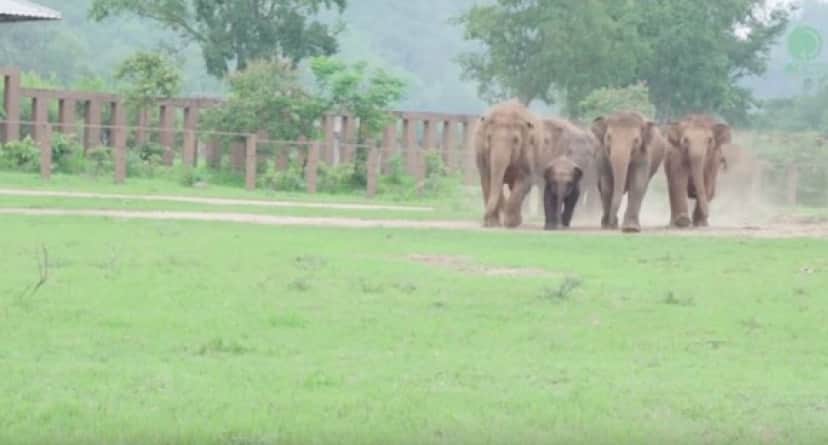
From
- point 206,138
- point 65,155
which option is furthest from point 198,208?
point 206,138

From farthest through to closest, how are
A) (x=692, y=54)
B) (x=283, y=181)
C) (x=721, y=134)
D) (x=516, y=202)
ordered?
(x=692, y=54) < (x=283, y=181) < (x=721, y=134) < (x=516, y=202)

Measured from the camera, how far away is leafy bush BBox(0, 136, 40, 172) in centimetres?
4425

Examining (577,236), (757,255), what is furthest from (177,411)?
(577,236)

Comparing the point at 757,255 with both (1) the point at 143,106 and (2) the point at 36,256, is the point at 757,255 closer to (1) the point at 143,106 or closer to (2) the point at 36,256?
(2) the point at 36,256

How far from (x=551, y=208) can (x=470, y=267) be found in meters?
9.97

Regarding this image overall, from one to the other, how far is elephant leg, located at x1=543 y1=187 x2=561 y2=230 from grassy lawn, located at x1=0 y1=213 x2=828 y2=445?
7.59 metres

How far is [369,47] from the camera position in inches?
5679

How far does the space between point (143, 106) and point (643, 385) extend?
4324 centimetres

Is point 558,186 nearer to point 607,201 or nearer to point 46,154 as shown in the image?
point 607,201

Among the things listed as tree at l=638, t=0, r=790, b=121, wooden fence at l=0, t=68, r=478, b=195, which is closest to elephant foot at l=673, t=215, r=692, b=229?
wooden fence at l=0, t=68, r=478, b=195

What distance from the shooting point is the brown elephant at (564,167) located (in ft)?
101

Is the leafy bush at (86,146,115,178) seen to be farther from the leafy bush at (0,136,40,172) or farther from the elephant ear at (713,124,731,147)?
the elephant ear at (713,124,731,147)

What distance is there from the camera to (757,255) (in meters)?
23.8

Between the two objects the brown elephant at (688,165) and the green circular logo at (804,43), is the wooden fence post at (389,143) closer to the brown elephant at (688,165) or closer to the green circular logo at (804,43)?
the green circular logo at (804,43)
